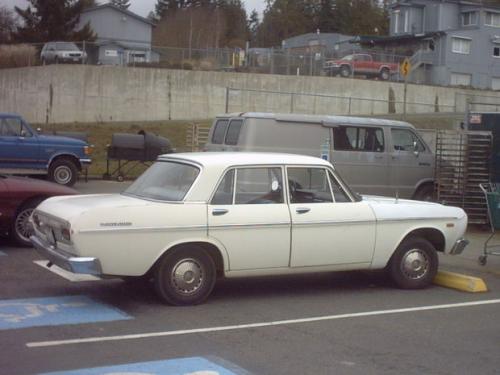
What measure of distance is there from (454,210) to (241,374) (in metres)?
4.90

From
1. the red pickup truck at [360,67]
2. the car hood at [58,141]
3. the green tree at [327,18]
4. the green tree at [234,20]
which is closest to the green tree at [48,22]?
the red pickup truck at [360,67]

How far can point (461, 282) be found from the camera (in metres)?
10.0

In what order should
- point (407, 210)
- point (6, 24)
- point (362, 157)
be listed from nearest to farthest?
point (407, 210) < point (362, 157) < point (6, 24)

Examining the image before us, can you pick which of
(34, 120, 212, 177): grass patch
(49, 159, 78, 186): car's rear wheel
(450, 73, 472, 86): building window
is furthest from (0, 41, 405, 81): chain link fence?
(49, 159, 78, 186): car's rear wheel

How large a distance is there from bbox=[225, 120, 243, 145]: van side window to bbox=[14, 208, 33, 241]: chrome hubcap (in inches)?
202

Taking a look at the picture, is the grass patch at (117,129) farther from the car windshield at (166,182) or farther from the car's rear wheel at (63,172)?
the car windshield at (166,182)

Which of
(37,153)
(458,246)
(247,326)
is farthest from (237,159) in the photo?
(37,153)

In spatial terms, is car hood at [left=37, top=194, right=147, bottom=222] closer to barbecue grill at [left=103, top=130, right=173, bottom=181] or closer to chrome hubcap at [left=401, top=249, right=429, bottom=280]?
chrome hubcap at [left=401, top=249, right=429, bottom=280]

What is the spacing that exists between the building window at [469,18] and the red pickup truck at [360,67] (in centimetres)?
1503

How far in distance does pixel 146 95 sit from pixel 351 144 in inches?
987

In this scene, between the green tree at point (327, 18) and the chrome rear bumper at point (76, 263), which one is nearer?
the chrome rear bumper at point (76, 263)

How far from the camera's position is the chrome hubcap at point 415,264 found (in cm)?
974

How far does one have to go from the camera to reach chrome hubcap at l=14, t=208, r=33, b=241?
1172 cm

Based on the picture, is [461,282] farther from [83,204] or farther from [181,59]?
[181,59]
